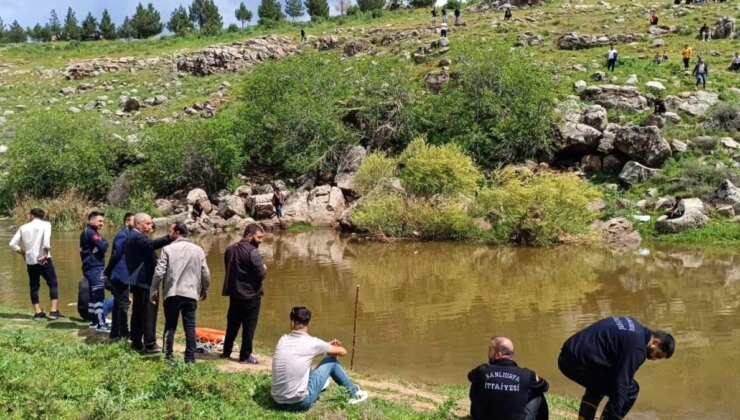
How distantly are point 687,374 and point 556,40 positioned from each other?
142ft

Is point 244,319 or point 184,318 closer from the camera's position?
point 184,318

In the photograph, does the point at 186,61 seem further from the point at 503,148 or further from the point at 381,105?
the point at 503,148

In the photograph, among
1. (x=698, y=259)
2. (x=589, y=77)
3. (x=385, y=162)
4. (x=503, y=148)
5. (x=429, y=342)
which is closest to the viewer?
(x=429, y=342)

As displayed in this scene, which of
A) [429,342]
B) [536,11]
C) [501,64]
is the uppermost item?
[536,11]

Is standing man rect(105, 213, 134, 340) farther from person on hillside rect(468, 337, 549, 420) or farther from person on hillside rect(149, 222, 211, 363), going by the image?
person on hillside rect(468, 337, 549, 420)

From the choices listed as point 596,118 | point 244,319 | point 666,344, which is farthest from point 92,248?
point 596,118

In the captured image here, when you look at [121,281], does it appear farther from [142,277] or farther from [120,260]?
[142,277]

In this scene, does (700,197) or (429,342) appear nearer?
(429,342)

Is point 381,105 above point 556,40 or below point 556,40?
below

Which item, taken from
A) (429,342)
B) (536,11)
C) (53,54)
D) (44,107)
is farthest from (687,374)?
(53,54)

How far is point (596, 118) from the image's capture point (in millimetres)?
31422

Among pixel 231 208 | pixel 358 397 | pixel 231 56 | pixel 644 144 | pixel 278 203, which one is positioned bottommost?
pixel 231 208

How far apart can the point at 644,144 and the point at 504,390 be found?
26.8 meters

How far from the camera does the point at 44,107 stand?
49219 mm
